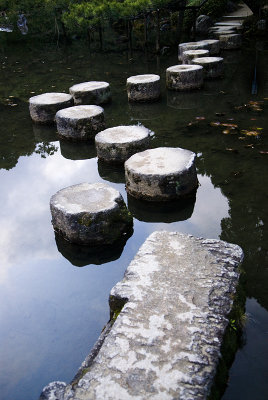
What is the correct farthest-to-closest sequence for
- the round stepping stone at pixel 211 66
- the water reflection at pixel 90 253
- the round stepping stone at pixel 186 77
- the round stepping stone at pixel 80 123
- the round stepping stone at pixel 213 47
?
1. the round stepping stone at pixel 213 47
2. the round stepping stone at pixel 211 66
3. the round stepping stone at pixel 186 77
4. the round stepping stone at pixel 80 123
5. the water reflection at pixel 90 253

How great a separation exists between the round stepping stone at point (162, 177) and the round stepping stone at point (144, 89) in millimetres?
3457

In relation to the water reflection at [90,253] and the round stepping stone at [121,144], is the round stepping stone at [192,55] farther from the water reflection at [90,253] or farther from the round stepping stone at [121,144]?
the water reflection at [90,253]

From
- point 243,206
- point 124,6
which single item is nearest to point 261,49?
point 124,6

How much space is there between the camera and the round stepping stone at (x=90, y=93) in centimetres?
734

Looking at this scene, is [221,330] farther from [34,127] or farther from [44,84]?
[44,84]

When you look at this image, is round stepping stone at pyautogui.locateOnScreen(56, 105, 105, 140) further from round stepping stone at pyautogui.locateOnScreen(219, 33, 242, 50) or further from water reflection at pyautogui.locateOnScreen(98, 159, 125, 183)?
round stepping stone at pyautogui.locateOnScreen(219, 33, 242, 50)

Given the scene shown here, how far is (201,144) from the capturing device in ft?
18.7

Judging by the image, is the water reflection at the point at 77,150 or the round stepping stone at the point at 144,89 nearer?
the water reflection at the point at 77,150

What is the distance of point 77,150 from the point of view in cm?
603

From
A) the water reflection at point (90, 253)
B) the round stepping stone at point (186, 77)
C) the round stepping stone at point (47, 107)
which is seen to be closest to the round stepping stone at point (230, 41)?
the round stepping stone at point (186, 77)

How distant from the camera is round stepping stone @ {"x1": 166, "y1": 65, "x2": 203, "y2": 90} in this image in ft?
26.2

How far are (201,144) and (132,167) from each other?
1717mm

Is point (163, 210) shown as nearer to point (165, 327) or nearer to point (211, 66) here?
point (165, 327)

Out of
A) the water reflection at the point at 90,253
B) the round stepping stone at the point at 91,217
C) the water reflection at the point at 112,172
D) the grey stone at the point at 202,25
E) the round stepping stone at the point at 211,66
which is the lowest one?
the water reflection at the point at 90,253
